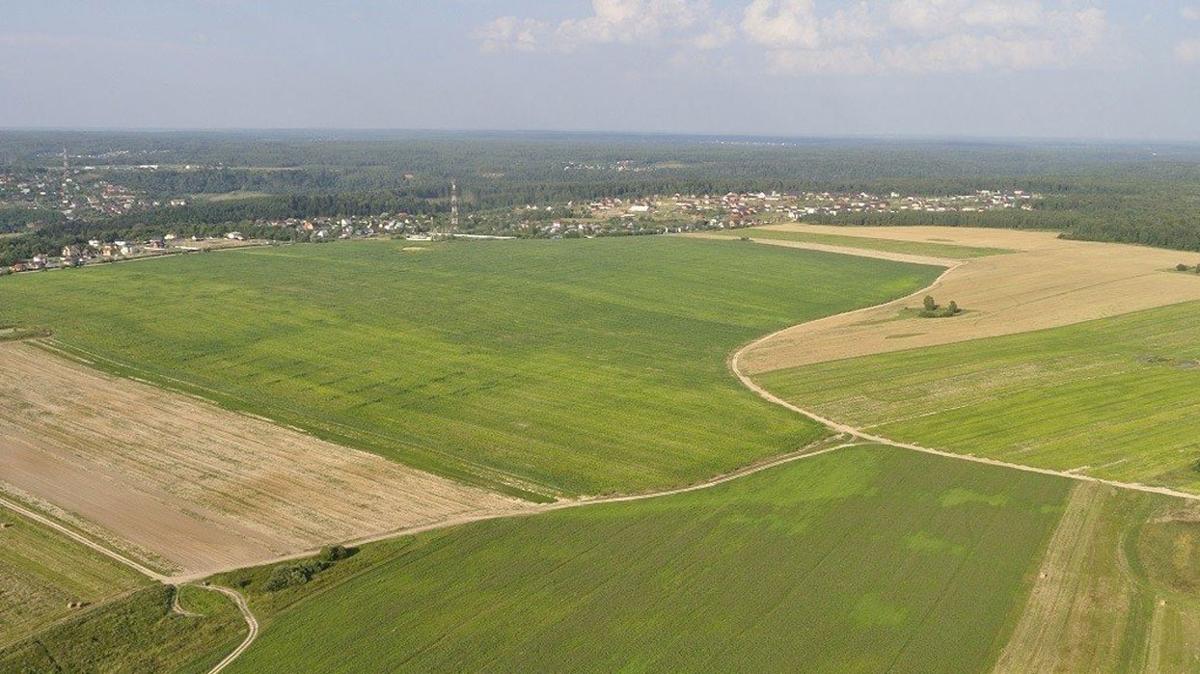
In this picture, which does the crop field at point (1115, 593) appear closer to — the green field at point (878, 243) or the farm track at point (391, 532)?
the farm track at point (391, 532)


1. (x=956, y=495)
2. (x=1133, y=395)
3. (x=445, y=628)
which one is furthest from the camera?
(x=1133, y=395)

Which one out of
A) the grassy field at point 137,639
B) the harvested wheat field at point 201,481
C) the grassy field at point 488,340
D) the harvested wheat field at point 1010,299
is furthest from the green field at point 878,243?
the grassy field at point 137,639

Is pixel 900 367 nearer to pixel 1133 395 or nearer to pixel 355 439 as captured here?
pixel 1133 395

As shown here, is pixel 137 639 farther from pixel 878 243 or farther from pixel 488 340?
pixel 878 243

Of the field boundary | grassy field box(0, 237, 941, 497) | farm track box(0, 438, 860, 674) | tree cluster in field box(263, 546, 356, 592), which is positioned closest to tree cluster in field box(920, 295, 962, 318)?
grassy field box(0, 237, 941, 497)

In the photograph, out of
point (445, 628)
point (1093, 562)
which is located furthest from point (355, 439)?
point (1093, 562)

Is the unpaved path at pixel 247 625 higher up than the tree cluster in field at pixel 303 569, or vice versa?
the tree cluster in field at pixel 303 569

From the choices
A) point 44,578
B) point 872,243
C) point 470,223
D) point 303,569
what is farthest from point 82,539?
point 470,223
